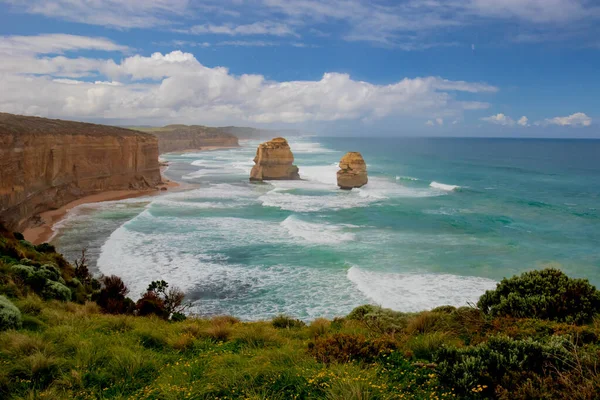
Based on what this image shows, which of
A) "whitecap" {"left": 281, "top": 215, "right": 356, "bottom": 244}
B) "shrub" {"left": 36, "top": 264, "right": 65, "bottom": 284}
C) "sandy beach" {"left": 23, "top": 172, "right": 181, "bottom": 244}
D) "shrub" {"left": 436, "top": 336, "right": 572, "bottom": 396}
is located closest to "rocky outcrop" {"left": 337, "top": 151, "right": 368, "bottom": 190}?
"whitecap" {"left": 281, "top": 215, "right": 356, "bottom": 244}

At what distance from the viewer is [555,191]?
50.4 m

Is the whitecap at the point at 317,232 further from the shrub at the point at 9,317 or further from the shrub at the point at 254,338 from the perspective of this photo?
the shrub at the point at 9,317

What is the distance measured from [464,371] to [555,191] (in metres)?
53.3

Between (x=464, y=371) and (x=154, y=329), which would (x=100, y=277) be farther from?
(x=464, y=371)

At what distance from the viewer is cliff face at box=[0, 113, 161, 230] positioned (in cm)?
3111

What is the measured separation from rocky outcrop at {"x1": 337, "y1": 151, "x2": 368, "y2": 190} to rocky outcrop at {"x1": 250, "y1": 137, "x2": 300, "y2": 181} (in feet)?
33.5

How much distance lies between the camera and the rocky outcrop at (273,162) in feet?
196

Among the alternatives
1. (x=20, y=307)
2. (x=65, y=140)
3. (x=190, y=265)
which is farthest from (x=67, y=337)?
(x=65, y=140)

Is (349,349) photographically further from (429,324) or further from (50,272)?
(50,272)

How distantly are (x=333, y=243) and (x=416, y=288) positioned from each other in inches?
341

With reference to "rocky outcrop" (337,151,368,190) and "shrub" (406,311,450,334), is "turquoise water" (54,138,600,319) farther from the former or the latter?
"shrub" (406,311,450,334)

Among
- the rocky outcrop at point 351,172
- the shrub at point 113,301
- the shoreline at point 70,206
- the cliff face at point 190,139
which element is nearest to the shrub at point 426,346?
the shrub at point 113,301

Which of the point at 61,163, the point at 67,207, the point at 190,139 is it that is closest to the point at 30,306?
the point at 67,207

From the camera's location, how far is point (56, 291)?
1247 centimetres
